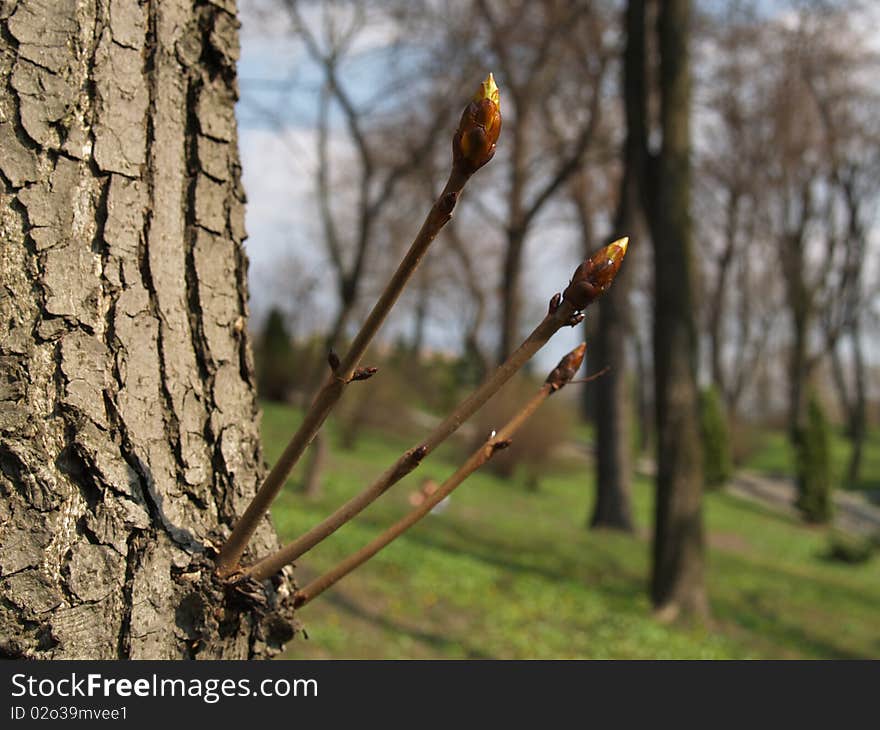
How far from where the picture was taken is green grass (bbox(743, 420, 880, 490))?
3008 cm

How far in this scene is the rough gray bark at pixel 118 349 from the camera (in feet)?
4.18

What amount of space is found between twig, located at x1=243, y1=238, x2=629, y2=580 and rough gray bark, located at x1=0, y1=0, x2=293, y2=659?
15 centimetres

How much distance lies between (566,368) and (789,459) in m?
33.3

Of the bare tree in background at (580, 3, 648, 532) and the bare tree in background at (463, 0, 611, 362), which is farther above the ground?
the bare tree in background at (463, 0, 611, 362)

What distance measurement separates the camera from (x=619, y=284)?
46.3 feet

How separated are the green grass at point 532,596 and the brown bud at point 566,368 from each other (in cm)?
327

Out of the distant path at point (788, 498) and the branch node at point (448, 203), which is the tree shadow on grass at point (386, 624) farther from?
the distant path at point (788, 498)

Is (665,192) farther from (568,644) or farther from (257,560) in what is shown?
(257,560)

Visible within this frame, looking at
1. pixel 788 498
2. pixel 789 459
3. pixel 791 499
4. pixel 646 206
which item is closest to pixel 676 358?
pixel 646 206

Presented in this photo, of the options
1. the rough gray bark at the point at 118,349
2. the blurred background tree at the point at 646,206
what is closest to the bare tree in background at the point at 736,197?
the blurred background tree at the point at 646,206

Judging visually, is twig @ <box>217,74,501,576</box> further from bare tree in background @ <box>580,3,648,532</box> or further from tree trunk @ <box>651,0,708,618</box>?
bare tree in background @ <box>580,3,648,532</box>

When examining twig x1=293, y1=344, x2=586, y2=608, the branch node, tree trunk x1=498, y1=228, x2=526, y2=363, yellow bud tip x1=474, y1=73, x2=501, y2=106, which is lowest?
twig x1=293, y1=344, x2=586, y2=608

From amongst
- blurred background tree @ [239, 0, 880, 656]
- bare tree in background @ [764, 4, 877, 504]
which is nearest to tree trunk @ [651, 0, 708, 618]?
blurred background tree @ [239, 0, 880, 656]
